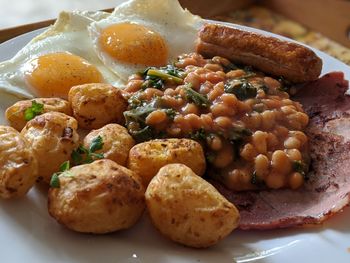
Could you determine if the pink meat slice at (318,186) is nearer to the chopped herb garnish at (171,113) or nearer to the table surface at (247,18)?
the chopped herb garnish at (171,113)

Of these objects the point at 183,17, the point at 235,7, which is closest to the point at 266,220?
the point at 183,17

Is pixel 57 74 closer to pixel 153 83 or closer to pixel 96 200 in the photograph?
pixel 153 83

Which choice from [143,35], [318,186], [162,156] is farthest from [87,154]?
[143,35]

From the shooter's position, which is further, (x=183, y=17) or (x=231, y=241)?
(x=183, y=17)

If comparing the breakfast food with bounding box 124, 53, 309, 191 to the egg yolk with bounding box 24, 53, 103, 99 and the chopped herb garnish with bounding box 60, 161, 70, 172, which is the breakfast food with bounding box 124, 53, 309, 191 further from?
the chopped herb garnish with bounding box 60, 161, 70, 172

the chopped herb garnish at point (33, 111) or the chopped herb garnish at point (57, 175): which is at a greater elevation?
the chopped herb garnish at point (33, 111)

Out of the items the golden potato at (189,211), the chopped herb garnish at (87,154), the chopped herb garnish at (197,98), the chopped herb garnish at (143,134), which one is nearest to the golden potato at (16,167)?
the chopped herb garnish at (87,154)

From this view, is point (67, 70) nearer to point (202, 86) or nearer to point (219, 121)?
point (202, 86)
